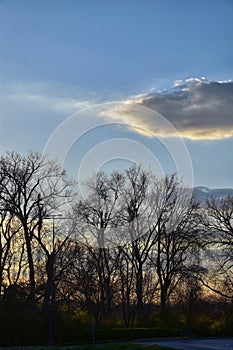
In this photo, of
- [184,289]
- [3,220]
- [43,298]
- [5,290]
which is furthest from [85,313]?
[184,289]

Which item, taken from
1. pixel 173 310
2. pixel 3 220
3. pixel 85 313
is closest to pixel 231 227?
pixel 173 310

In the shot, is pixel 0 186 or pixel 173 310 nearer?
pixel 0 186

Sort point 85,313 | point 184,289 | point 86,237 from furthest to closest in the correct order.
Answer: point 184,289
point 86,237
point 85,313

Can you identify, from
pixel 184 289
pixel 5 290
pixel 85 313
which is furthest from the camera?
pixel 184 289

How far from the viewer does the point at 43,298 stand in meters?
48.2

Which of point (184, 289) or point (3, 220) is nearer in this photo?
point (3, 220)

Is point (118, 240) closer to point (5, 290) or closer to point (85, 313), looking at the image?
point (85, 313)

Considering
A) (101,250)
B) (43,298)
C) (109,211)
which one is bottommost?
(43,298)

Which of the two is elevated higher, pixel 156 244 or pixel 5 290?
pixel 156 244

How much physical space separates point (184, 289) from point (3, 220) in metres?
19.9

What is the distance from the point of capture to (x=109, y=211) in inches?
2251

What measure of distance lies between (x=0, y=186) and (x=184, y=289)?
21.8 meters

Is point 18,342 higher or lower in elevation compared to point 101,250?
lower

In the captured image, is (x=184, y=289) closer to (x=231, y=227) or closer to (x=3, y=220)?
(x=231, y=227)
